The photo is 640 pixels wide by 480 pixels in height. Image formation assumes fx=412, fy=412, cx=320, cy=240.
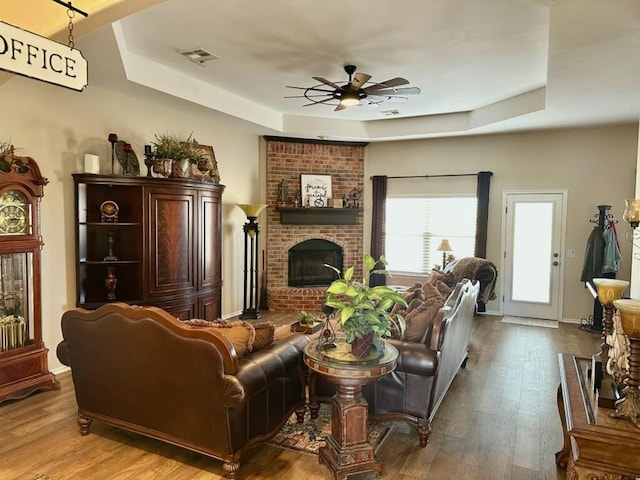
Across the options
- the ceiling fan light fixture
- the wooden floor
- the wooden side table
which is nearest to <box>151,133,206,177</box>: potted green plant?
the ceiling fan light fixture

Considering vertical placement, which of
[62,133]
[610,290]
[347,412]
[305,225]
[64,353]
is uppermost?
[62,133]

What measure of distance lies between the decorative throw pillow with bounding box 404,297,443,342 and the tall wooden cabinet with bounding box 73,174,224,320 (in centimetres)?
282

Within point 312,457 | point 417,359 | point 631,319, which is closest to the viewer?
point 631,319

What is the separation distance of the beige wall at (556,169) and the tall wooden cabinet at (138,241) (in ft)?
13.8

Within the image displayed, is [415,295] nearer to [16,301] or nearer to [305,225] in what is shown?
[16,301]

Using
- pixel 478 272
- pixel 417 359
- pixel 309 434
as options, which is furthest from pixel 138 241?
pixel 478 272

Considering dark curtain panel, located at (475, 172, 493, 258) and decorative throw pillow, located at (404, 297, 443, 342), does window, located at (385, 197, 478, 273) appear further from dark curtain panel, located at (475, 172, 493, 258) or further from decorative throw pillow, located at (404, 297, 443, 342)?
decorative throw pillow, located at (404, 297, 443, 342)

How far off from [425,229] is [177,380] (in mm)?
5794

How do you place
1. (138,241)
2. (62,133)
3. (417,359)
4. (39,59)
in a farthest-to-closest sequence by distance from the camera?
(138,241) < (62,133) < (417,359) < (39,59)

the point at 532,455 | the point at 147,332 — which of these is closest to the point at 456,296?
the point at 532,455

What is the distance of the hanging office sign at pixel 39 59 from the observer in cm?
190

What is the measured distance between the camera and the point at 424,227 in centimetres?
746

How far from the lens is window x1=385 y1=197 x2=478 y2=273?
23.4 feet

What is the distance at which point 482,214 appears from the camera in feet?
22.5
